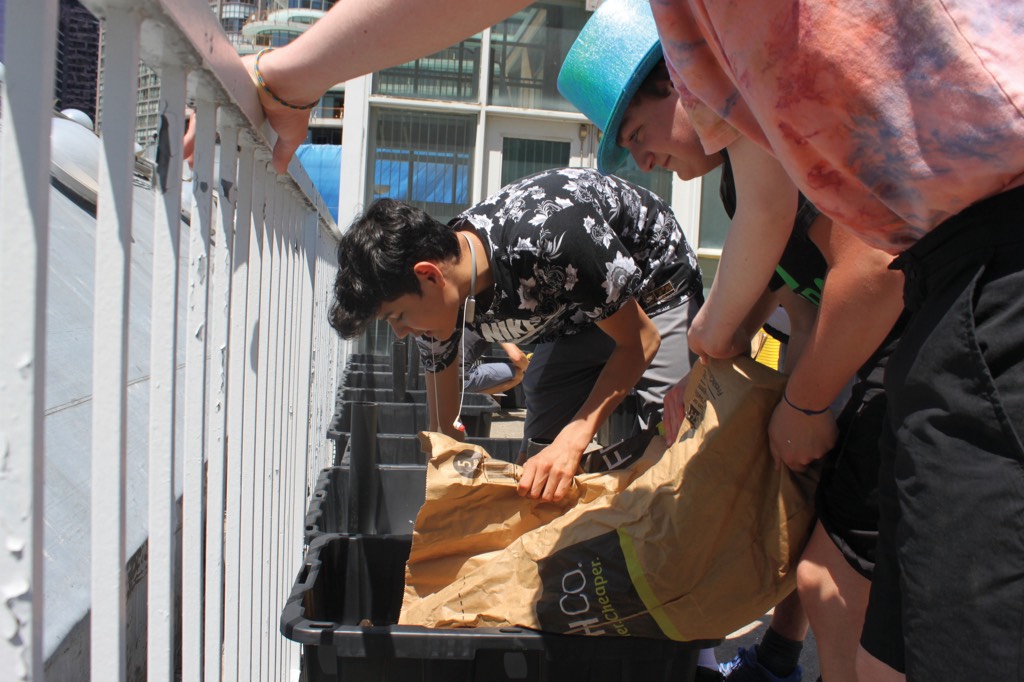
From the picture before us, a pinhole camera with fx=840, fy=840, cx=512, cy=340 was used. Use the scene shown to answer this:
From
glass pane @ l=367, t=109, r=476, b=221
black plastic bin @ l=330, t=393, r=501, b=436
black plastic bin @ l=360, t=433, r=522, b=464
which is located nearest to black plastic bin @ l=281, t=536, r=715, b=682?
black plastic bin @ l=360, t=433, r=522, b=464

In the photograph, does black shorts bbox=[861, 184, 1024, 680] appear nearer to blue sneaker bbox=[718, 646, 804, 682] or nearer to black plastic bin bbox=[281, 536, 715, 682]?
black plastic bin bbox=[281, 536, 715, 682]

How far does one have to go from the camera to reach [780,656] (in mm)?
1808

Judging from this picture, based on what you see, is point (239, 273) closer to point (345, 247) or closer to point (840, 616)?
point (345, 247)

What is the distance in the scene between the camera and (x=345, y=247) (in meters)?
2.13

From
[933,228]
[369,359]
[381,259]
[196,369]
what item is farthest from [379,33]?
[369,359]

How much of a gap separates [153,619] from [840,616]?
39.2 inches

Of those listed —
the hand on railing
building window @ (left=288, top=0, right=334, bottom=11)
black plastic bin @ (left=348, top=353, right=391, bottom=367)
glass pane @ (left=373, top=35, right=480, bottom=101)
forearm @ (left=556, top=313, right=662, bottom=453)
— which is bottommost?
black plastic bin @ (left=348, top=353, right=391, bottom=367)

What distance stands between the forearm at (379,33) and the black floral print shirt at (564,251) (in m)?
0.89

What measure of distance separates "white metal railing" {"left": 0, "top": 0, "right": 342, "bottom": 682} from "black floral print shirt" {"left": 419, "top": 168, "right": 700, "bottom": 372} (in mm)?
544

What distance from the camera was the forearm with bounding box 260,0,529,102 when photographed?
109cm

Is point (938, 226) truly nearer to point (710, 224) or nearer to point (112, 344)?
point (112, 344)

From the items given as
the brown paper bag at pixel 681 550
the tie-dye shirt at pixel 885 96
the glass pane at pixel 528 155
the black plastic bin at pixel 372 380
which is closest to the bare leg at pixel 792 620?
the brown paper bag at pixel 681 550

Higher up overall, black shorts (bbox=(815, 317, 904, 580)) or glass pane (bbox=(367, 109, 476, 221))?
glass pane (bbox=(367, 109, 476, 221))

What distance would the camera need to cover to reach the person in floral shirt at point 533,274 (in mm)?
2031
